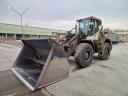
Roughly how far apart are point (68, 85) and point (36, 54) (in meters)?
1.99

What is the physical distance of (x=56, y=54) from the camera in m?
3.58

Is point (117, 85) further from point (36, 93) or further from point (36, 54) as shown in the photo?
point (36, 54)

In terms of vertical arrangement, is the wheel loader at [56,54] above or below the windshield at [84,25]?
below

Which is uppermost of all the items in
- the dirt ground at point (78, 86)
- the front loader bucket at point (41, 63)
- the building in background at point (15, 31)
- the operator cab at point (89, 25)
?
the building in background at point (15, 31)

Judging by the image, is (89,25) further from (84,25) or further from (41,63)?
(41,63)

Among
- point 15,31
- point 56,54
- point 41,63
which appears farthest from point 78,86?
point 15,31

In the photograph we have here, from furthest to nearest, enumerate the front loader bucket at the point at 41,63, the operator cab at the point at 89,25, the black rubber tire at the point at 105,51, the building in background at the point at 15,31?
the building in background at the point at 15,31 → the black rubber tire at the point at 105,51 → the operator cab at the point at 89,25 → the front loader bucket at the point at 41,63

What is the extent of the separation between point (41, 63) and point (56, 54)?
1.06 m

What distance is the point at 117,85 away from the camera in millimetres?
3479

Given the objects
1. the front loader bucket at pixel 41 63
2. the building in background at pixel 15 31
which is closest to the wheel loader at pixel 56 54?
the front loader bucket at pixel 41 63

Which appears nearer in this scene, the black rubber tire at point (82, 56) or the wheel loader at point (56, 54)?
the wheel loader at point (56, 54)

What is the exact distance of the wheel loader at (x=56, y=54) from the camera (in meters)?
3.46

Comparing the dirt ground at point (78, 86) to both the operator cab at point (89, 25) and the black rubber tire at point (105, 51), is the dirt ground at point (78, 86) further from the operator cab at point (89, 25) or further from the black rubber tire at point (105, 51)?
the operator cab at point (89, 25)

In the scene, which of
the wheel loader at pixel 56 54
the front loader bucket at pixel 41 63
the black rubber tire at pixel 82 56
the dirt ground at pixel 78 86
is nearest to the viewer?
the dirt ground at pixel 78 86
